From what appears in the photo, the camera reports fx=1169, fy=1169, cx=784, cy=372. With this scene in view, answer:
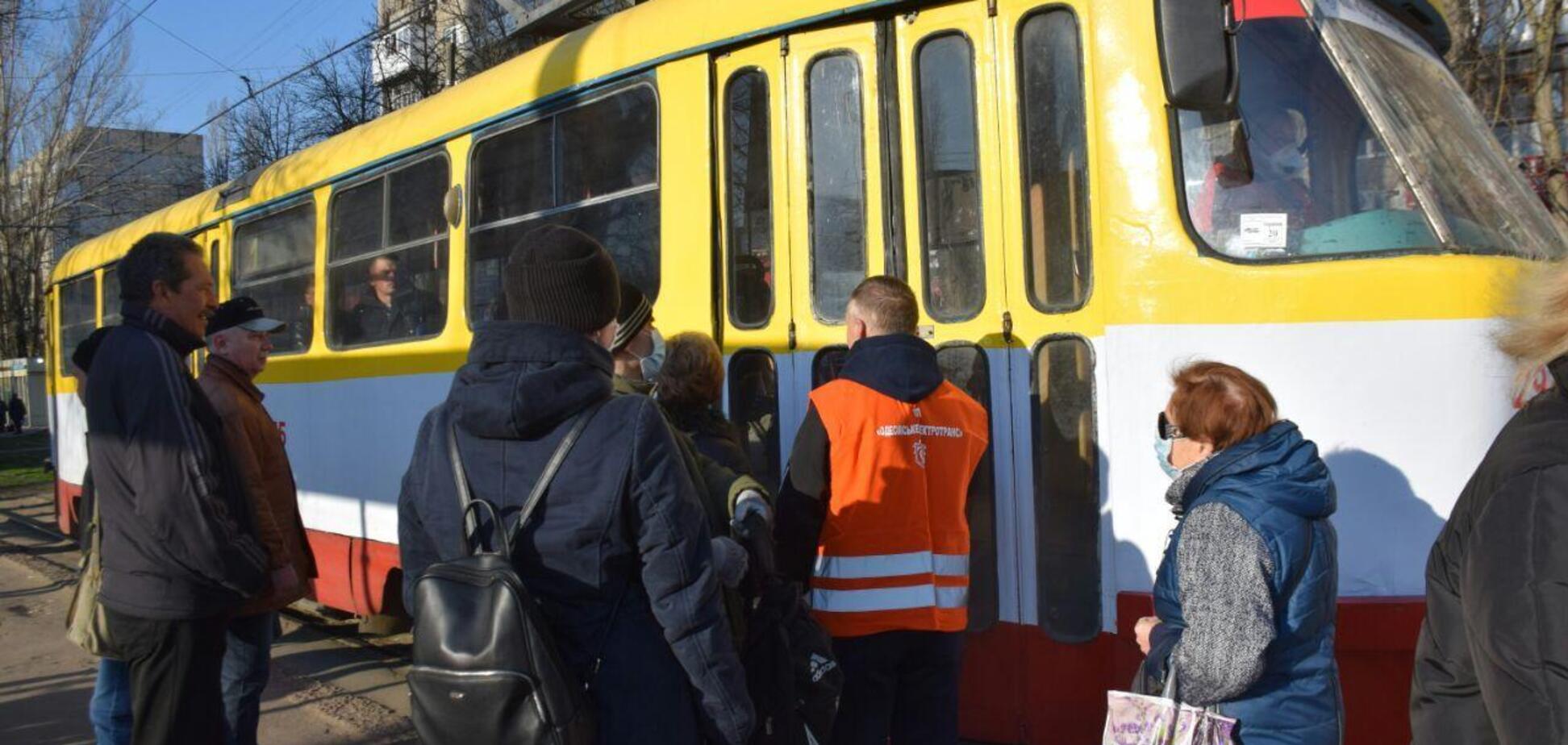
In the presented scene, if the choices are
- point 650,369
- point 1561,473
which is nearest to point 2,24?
point 650,369

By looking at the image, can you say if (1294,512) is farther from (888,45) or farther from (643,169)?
(643,169)

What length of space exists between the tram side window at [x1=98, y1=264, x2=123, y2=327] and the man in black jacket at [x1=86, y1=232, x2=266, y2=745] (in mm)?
8247

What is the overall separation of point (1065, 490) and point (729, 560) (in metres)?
1.60

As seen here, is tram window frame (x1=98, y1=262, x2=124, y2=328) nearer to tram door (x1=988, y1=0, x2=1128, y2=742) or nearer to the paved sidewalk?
the paved sidewalk

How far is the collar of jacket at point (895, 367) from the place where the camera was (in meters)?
3.23

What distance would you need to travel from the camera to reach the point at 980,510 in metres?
3.79

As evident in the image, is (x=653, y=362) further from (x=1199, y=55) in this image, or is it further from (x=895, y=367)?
(x=1199, y=55)

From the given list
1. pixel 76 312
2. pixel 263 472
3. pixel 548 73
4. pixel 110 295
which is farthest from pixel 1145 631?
pixel 76 312

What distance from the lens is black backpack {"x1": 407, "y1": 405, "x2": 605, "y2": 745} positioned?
2029 mm

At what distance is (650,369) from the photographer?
11.5ft

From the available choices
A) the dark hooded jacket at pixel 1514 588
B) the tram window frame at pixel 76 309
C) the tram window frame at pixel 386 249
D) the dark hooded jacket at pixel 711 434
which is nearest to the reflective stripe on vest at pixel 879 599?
the dark hooded jacket at pixel 711 434

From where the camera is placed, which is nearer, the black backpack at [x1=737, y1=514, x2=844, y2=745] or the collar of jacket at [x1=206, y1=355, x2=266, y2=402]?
the black backpack at [x1=737, y1=514, x2=844, y2=745]

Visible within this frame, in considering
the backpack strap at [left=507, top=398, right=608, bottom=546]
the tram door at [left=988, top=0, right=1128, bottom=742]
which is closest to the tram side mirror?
the tram door at [left=988, top=0, right=1128, bottom=742]

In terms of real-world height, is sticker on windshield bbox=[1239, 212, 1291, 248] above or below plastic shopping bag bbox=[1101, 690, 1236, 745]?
above
